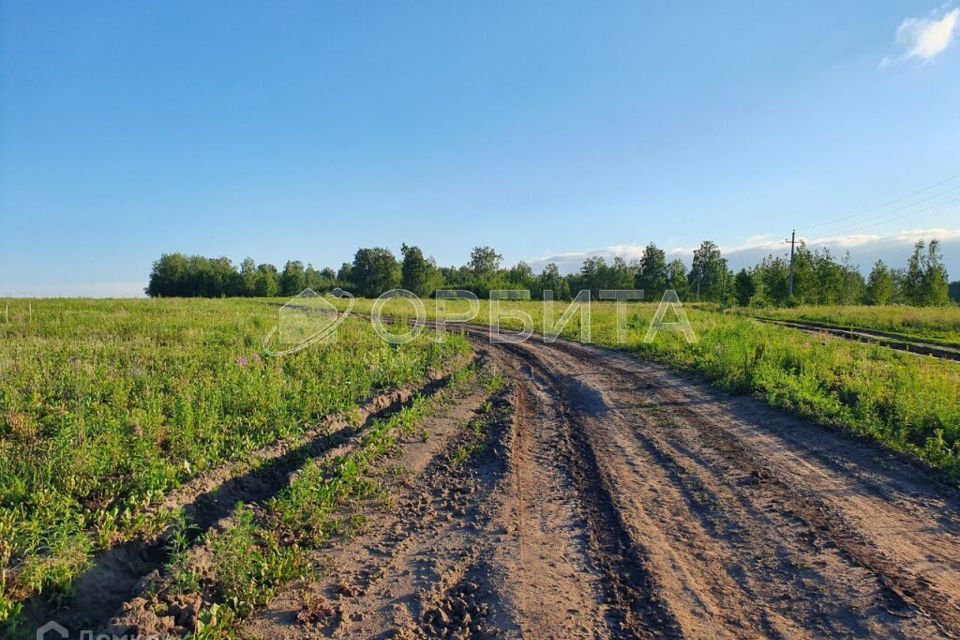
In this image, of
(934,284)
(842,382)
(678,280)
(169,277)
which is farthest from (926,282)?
(169,277)

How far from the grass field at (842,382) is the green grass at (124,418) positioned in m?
6.91

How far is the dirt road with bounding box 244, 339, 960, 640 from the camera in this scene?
3207 mm

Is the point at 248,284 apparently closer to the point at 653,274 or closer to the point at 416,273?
the point at 416,273

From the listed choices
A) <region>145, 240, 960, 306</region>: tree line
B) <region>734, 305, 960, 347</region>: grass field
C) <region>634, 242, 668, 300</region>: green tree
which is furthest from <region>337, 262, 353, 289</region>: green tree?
<region>734, 305, 960, 347</region>: grass field

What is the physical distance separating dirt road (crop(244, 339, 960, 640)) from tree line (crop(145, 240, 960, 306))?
1796 inches

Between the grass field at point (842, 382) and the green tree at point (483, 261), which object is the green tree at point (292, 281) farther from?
the grass field at point (842, 382)

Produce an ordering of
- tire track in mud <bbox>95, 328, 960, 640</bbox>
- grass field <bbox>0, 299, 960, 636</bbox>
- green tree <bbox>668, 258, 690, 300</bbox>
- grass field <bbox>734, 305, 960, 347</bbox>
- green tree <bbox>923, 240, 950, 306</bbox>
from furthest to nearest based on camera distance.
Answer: green tree <bbox>668, 258, 690, 300</bbox> < green tree <bbox>923, 240, 950, 306</bbox> < grass field <bbox>734, 305, 960, 347</bbox> < grass field <bbox>0, 299, 960, 636</bbox> < tire track in mud <bbox>95, 328, 960, 640</bbox>

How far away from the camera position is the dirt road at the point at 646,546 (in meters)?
3.21

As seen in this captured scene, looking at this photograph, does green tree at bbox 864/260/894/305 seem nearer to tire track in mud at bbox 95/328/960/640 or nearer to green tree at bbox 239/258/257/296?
tire track in mud at bbox 95/328/960/640

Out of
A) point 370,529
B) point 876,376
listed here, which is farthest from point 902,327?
point 370,529

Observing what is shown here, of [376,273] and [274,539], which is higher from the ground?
[376,273]

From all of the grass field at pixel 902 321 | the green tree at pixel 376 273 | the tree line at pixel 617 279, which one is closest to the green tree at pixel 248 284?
the tree line at pixel 617 279

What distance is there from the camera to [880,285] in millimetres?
54062

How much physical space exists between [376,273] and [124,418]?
70.2 metres
